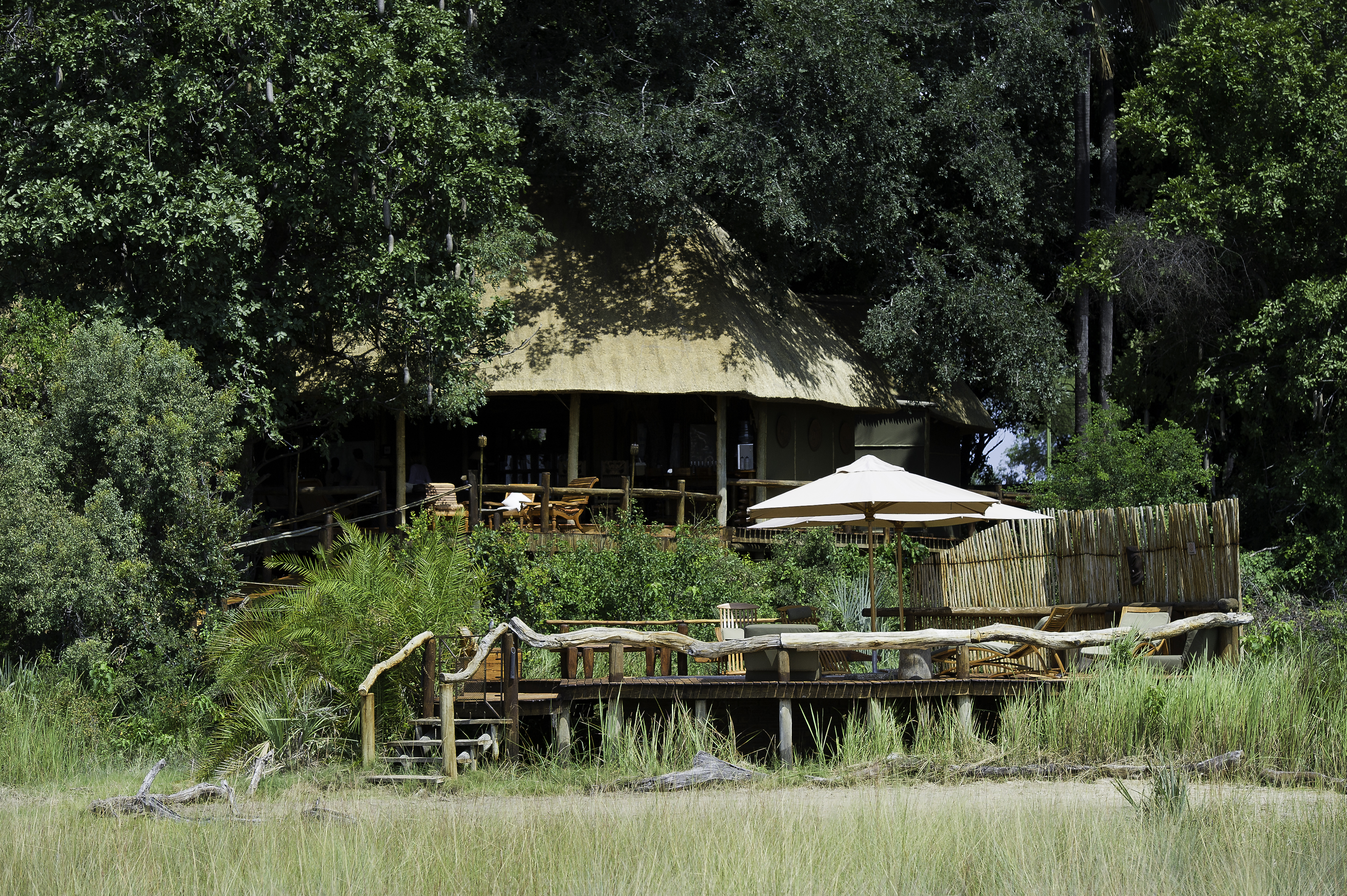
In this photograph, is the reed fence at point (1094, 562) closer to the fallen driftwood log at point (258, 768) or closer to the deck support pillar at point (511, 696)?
the deck support pillar at point (511, 696)

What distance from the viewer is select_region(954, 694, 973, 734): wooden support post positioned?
9.74 metres

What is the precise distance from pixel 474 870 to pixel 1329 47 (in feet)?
58.0

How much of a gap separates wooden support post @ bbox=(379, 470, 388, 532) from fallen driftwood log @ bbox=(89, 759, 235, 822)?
1012 cm

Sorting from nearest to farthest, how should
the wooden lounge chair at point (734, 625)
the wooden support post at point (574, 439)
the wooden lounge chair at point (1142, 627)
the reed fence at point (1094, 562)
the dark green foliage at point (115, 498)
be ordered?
the wooden lounge chair at point (1142, 627)
the dark green foliage at point (115, 498)
the wooden lounge chair at point (734, 625)
the reed fence at point (1094, 562)
the wooden support post at point (574, 439)

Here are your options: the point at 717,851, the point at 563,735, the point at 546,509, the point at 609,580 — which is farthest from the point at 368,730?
the point at 546,509

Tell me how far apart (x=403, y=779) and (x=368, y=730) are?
0.67m

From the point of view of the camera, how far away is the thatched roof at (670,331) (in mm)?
18734

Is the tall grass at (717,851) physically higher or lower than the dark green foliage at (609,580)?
lower

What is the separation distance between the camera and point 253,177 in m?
14.2

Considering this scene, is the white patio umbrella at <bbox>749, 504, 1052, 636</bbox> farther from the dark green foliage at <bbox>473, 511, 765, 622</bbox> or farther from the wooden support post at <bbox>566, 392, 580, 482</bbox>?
the wooden support post at <bbox>566, 392, 580, 482</bbox>

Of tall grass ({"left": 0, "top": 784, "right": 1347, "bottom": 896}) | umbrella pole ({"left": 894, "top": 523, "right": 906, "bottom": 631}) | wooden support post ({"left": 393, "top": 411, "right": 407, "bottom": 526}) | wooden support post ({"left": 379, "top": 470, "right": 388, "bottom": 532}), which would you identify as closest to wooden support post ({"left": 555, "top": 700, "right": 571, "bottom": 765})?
tall grass ({"left": 0, "top": 784, "right": 1347, "bottom": 896})

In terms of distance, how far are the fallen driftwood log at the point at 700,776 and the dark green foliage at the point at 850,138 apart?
10.4 metres

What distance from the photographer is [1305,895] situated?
6.05 metres

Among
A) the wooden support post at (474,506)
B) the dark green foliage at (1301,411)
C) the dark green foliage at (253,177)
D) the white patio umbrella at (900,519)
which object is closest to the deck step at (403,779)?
the white patio umbrella at (900,519)
